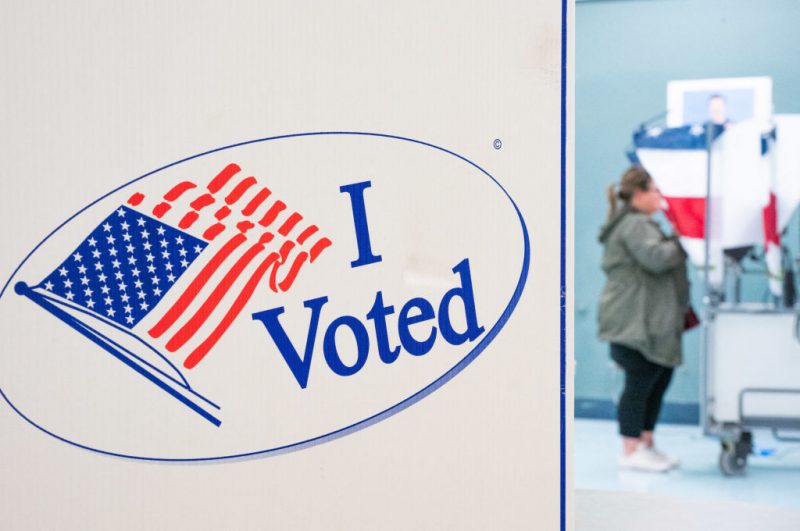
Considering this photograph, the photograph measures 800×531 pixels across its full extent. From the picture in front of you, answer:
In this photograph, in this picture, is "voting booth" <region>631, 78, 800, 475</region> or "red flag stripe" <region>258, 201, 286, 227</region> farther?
"voting booth" <region>631, 78, 800, 475</region>

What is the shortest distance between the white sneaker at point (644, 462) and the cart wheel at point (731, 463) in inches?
8.4

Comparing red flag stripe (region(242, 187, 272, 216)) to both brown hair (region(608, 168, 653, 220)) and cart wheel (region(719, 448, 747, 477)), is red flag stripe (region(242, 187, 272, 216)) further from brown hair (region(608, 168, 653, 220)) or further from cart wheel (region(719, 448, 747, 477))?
cart wheel (region(719, 448, 747, 477))

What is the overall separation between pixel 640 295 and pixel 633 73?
1914 millimetres

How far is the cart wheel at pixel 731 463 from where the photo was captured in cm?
361

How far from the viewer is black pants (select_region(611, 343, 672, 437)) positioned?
361cm

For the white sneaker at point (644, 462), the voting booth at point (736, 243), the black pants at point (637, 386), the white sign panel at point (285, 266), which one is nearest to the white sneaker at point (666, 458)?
the white sneaker at point (644, 462)

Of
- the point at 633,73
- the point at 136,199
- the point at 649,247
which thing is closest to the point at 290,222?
the point at 136,199

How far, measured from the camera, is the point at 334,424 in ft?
2.53

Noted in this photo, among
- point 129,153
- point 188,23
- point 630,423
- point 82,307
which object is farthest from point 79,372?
point 630,423

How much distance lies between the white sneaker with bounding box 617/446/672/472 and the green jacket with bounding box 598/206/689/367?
427 millimetres

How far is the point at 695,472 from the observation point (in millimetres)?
3740

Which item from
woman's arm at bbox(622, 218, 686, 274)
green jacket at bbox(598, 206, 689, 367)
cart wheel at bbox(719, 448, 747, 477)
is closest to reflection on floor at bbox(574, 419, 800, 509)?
cart wheel at bbox(719, 448, 747, 477)

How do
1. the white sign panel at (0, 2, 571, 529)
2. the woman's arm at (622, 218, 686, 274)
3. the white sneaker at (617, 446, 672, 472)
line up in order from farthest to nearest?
the white sneaker at (617, 446, 672, 472) → the woman's arm at (622, 218, 686, 274) → the white sign panel at (0, 2, 571, 529)

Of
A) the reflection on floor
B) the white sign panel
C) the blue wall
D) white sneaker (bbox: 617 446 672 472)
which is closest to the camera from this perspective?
the white sign panel
